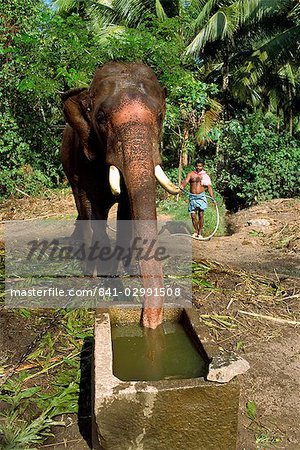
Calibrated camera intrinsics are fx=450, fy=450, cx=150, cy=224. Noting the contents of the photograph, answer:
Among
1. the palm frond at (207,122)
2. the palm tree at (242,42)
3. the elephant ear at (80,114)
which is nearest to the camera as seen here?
the elephant ear at (80,114)

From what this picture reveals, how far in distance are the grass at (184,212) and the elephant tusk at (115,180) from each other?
23.3 ft

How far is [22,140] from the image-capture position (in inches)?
568

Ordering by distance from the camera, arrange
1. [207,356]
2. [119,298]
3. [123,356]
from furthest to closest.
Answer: [119,298] < [123,356] < [207,356]

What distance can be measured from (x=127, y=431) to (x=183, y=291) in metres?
3.14

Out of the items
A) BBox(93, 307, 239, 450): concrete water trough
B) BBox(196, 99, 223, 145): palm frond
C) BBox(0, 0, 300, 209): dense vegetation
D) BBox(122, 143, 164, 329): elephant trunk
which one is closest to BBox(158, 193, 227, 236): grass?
BBox(0, 0, 300, 209): dense vegetation

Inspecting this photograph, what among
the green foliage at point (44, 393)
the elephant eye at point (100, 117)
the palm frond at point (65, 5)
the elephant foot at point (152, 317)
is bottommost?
the green foliage at point (44, 393)

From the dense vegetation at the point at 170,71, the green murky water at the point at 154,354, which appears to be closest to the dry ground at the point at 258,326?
the green murky water at the point at 154,354

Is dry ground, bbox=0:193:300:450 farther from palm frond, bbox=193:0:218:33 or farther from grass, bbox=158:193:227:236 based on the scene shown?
palm frond, bbox=193:0:218:33

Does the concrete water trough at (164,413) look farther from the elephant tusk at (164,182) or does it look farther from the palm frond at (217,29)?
the palm frond at (217,29)

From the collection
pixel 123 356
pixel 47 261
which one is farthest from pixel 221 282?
pixel 123 356

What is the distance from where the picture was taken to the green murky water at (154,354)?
9.57 ft

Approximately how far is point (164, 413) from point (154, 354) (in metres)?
0.75

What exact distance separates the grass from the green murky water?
24.5ft

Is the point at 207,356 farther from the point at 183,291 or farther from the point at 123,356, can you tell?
the point at 183,291
